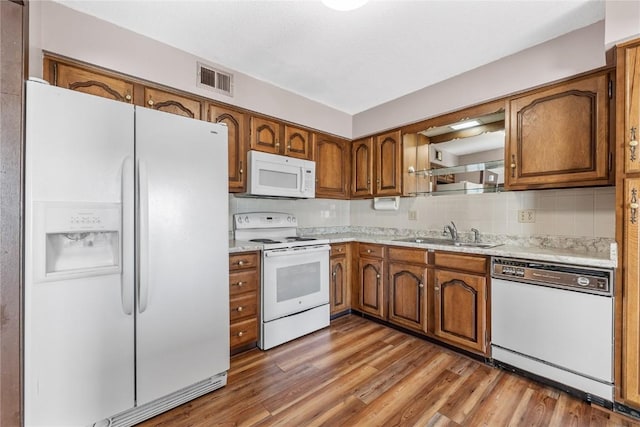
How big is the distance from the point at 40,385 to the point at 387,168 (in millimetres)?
3073

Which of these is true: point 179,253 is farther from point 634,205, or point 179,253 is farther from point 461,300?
A: point 634,205

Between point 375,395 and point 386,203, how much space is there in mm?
2168

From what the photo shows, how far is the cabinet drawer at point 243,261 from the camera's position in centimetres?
222

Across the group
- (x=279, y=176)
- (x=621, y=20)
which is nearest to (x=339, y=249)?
(x=279, y=176)

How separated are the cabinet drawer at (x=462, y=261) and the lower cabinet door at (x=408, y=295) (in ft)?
0.60

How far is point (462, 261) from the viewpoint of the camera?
2262 millimetres

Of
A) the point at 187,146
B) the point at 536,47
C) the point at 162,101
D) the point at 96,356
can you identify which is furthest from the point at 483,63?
the point at 96,356

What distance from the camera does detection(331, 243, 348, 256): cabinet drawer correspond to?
301 cm

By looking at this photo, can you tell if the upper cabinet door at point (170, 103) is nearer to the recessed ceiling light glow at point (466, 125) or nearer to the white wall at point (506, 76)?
the white wall at point (506, 76)

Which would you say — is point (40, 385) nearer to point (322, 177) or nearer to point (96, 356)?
point (96, 356)

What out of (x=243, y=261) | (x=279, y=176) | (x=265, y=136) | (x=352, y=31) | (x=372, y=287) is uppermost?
(x=352, y=31)

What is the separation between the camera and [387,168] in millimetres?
3201

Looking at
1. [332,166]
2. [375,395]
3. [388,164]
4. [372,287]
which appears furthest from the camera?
[332,166]

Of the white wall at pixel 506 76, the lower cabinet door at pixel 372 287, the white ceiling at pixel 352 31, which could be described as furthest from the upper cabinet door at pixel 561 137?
the lower cabinet door at pixel 372 287
